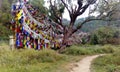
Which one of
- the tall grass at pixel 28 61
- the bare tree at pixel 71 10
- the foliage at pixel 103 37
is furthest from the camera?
the foliage at pixel 103 37

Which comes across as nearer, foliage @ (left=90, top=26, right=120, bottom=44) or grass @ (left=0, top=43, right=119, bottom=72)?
grass @ (left=0, top=43, right=119, bottom=72)

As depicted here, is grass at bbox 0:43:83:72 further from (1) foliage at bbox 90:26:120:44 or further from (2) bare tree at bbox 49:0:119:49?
(1) foliage at bbox 90:26:120:44

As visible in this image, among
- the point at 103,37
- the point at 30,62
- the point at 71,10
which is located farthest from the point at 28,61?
the point at 103,37

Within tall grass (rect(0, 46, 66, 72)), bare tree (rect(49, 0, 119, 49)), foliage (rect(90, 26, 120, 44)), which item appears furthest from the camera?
foliage (rect(90, 26, 120, 44))

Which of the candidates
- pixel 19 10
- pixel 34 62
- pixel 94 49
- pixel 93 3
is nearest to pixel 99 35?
pixel 94 49

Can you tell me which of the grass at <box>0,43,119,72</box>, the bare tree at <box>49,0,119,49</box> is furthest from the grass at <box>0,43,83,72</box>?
the bare tree at <box>49,0,119,49</box>

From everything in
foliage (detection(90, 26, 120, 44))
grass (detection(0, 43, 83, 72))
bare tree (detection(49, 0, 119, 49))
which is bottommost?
foliage (detection(90, 26, 120, 44))

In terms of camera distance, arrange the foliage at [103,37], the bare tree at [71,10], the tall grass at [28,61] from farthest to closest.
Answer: the foliage at [103,37] < the bare tree at [71,10] < the tall grass at [28,61]

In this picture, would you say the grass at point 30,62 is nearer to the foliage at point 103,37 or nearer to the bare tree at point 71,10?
the bare tree at point 71,10

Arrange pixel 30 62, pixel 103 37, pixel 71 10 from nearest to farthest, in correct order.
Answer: pixel 30 62 → pixel 71 10 → pixel 103 37

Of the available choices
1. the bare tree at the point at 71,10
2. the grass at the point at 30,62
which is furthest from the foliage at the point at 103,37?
the grass at the point at 30,62

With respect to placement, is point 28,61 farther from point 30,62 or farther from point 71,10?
point 71,10

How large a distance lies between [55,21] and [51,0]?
1880 mm

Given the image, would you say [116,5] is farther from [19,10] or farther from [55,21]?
[19,10]
